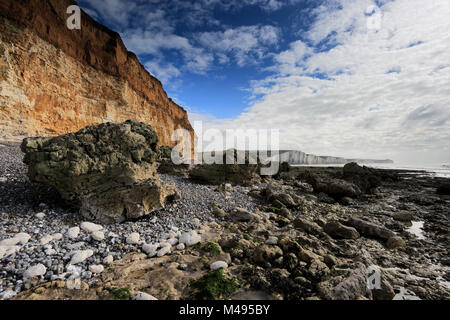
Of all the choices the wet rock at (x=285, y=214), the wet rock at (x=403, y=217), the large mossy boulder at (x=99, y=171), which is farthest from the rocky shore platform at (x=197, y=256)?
the wet rock at (x=403, y=217)

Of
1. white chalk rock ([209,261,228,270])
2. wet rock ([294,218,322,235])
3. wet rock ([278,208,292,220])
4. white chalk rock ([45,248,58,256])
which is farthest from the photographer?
wet rock ([278,208,292,220])

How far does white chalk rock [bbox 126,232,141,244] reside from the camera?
4.76 meters

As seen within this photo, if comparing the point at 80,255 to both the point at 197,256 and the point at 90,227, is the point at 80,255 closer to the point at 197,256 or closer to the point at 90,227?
the point at 90,227

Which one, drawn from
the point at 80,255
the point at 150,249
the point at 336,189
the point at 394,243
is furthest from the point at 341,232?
the point at 336,189

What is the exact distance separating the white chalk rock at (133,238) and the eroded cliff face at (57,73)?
19.4 meters

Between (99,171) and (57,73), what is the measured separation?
24.8m

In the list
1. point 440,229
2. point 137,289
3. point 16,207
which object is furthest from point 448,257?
point 16,207

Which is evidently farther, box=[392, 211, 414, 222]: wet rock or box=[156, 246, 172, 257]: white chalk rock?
box=[392, 211, 414, 222]: wet rock

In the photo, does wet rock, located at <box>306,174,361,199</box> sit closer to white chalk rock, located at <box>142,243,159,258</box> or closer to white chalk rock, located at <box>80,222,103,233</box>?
white chalk rock, located at <box>142,243,159,258</box>

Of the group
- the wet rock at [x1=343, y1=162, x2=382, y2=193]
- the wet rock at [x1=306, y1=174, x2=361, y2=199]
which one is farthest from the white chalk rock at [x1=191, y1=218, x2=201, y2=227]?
the wet rock at [x1=343, y1=162, x2=382, y2=193]

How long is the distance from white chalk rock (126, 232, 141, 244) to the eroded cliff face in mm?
19395

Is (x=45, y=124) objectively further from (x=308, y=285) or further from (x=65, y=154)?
(x=308, y=285)

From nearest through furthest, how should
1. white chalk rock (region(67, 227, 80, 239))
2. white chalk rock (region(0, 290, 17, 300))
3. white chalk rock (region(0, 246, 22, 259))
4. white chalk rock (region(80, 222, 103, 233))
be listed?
white chalk rock (region(0, 290, 17, 300))
white chalk rock (region(0, 246, 22, 259))
white chalk rock (region(67, 227, 80, 239))
white chalk rock (region(80, 222, 103, 233))
